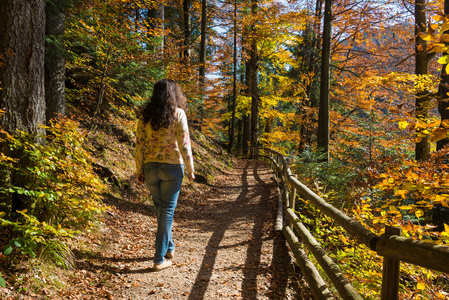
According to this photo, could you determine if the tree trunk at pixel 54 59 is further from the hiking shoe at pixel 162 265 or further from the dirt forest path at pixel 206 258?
the hiking shoe at pixel 162 265

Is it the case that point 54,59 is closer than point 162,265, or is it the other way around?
point 162,265

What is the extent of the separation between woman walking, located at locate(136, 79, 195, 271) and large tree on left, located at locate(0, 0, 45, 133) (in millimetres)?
1313

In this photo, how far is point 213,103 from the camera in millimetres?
21156

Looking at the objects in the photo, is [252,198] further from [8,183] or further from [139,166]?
[8,183]

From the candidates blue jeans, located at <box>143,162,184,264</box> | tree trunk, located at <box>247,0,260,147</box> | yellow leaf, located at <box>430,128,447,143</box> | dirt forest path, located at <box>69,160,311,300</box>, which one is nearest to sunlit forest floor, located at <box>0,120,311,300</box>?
dirt forest path, located at <box>69,160,311,300</box>

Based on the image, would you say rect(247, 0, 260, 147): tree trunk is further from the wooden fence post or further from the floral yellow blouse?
the wooden fence post

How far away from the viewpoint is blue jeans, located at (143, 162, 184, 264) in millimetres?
3396

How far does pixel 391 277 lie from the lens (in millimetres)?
1828

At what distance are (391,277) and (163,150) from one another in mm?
2543

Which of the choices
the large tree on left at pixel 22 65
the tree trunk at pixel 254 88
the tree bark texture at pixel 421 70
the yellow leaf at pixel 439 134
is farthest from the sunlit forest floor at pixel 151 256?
the tree trunk at pixel 254 88

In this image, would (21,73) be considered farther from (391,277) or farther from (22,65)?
(391,277)

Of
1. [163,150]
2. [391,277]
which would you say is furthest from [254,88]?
[391,277]

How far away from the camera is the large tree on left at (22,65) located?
10.5ft

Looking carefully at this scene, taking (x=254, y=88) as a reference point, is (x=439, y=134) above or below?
below
